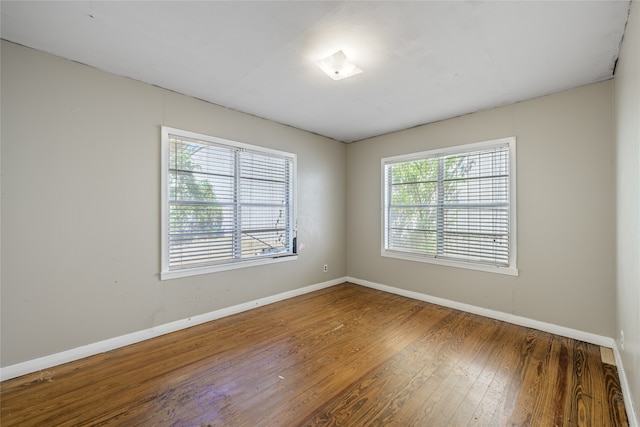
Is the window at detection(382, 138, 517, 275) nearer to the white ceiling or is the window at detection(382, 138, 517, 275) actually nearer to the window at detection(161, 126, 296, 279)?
the white ceiling

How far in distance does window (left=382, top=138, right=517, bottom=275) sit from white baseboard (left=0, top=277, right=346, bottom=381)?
2.25 m

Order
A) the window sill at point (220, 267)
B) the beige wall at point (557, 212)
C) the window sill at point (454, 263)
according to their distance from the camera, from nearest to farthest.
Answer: the beige wall at point (557, 212)
the window sill at point (220, 267)
the window sill at point (454, 263)

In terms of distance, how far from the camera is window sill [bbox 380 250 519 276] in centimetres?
322

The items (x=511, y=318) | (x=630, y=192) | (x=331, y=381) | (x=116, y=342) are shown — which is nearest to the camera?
(x=630, y=192)

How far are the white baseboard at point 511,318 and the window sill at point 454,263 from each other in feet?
1.58

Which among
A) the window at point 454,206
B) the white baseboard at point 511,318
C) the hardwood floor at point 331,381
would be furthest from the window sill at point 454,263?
the hardwood floor at point 331,381

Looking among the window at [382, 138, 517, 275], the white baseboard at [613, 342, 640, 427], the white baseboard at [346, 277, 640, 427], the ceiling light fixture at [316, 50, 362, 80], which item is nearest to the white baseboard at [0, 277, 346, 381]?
the white baseboard at [346, 277, 640, 427]

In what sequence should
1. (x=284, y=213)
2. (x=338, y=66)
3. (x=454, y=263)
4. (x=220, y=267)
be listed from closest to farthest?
(x=338, y=66)
(x=220, y=267)
(x=454, y=263)
(x=284, y=213)

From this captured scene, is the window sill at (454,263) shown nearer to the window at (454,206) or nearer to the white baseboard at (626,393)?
the window at (454,206)

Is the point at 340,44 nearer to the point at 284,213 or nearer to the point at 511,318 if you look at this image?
the point at 284,213

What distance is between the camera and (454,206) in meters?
3.70

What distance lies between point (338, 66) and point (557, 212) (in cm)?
271

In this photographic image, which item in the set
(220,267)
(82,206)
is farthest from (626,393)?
(82,206)

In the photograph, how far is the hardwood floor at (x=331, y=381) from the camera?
1.74 metres
